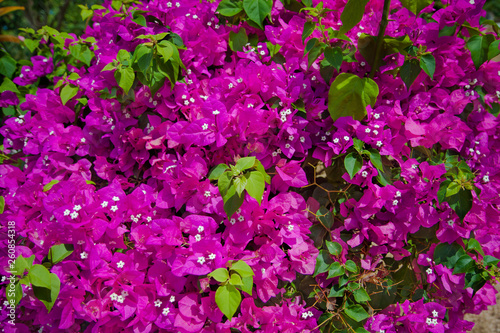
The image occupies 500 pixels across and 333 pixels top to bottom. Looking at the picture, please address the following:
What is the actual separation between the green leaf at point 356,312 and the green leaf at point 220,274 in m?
0.49

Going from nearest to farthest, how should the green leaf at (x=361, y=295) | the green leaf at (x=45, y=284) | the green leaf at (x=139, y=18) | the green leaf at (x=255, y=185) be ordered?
1. the green leaf at (x=255, y=185)
2. the green leaf at (x=45, y=284)
3. the green leaf at (x=361, y=295)
4. the green leaf at (x=139, y=18)

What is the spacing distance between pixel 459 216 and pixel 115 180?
1.19 meters

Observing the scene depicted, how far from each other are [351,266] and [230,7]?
105cm

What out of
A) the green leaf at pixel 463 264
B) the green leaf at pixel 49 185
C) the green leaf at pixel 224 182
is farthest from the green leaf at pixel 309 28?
the green leaf at pixel 49 185

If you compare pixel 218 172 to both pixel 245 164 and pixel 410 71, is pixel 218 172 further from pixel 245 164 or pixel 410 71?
pixel 410 71

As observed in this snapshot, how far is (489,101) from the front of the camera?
1560 mm

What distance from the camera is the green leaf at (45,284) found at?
1.19m

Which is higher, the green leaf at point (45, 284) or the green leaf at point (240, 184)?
the green leaf at point (240, 184)

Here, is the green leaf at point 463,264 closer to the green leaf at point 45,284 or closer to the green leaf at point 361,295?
the green leaf at point 361,295

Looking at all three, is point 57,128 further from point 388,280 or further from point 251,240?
point 388,280

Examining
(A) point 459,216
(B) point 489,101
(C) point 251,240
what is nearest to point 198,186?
(C) point 251,240

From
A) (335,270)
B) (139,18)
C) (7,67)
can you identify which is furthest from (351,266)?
(7,67)

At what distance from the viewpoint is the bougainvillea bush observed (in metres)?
1.24

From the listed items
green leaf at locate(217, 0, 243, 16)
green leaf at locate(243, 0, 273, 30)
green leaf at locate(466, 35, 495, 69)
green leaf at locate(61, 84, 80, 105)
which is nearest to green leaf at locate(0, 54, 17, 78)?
green leaf at locate(61, 84, 80, 105)
